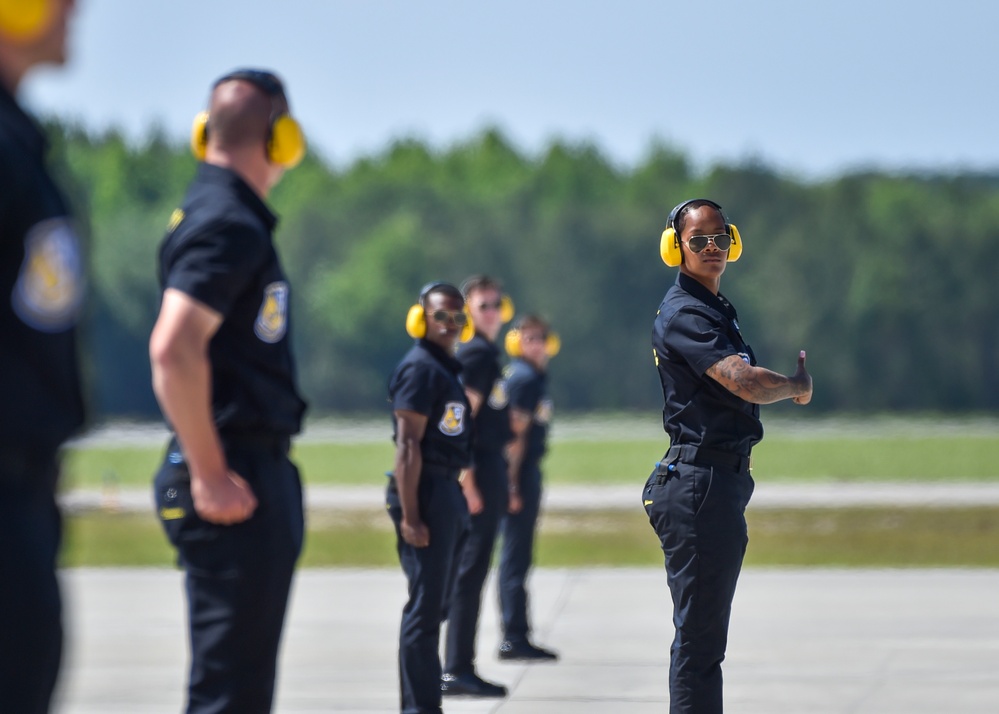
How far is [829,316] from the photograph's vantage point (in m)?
77.4

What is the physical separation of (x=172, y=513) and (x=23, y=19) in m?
1.39

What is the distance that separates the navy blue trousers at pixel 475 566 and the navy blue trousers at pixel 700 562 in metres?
2.36

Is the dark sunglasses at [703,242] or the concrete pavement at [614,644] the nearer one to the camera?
the dark sunglasses at [703,242]

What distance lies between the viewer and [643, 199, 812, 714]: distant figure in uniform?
539 cm

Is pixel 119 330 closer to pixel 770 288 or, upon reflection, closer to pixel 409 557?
pixel 770 288

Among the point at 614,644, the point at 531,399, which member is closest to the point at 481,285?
the point at 531,399

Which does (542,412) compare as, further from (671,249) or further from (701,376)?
(701,376)

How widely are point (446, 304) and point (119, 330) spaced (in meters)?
76.2

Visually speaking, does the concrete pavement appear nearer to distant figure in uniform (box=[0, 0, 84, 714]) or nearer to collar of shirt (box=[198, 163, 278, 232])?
collar of shirt (box=[198, 163, 278, 232])

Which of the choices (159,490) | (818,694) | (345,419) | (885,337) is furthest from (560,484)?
(885,337)

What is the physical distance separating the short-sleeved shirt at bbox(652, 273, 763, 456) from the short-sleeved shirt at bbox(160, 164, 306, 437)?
6.49ft

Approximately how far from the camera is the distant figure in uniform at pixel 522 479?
29.1 feet

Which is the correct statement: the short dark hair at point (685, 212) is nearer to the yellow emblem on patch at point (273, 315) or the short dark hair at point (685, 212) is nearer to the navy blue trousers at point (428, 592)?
the navy blue trousers at point (428, 592)

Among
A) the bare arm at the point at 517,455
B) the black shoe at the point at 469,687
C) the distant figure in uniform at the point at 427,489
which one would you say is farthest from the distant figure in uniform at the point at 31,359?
the bare arm at the point at 517,455
